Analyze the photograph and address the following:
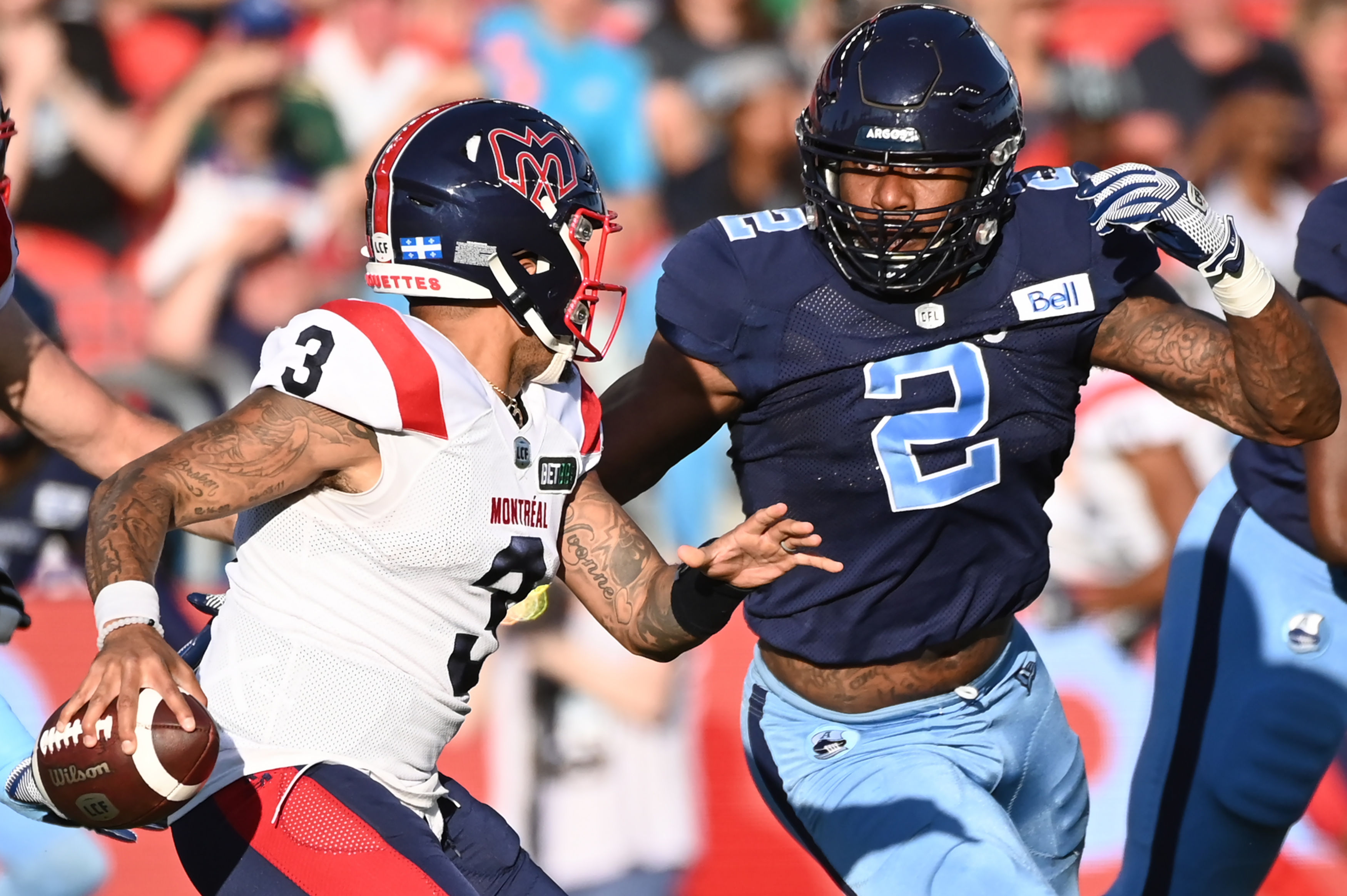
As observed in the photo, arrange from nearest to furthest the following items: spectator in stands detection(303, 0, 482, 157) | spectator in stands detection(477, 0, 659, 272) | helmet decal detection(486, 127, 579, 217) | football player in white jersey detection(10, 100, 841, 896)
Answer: football player in white jersey detection(10, 100, 841, 896) < helmet decal detection(486, 127, 579, 217) < spectator in stands detection(303, 0, 482, 157) < spectator in stands detection(477, 0, 659, 272)

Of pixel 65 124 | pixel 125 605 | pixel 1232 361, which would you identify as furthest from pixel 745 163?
pixel 125 605

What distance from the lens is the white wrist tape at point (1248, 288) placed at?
2.81 metres

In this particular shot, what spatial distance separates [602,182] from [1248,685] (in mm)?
3698

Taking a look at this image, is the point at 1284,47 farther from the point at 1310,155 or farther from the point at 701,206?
the point at 701,206

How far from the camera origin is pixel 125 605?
2.10 meters

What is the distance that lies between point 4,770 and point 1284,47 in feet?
19.2

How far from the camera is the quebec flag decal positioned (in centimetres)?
257

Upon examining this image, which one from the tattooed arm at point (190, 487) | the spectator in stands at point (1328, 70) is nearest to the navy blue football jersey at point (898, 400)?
the tattooed arm at point (190, 487)

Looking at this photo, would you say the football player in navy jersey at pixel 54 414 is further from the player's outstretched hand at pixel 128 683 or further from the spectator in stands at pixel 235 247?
the spectator in stands at pixel 235 247

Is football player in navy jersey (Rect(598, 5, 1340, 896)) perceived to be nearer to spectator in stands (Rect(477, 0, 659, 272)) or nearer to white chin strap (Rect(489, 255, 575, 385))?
white chin strap (Rect(489, 255, 575, 385))

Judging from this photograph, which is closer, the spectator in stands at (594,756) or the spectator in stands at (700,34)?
the spectator in stands at (594,756)

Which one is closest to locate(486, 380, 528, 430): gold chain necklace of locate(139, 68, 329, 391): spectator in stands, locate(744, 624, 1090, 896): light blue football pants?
locate(744, 624, 1090, 896): light blue football pants

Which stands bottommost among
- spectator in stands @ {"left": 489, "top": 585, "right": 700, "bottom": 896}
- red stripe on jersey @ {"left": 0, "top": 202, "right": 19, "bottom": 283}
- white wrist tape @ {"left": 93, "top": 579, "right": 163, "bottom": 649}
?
spectator in stands @ {"left": 489, "top": 585, "right": 700, "bottom": 896}

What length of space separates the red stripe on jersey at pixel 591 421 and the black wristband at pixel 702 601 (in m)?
0.32
